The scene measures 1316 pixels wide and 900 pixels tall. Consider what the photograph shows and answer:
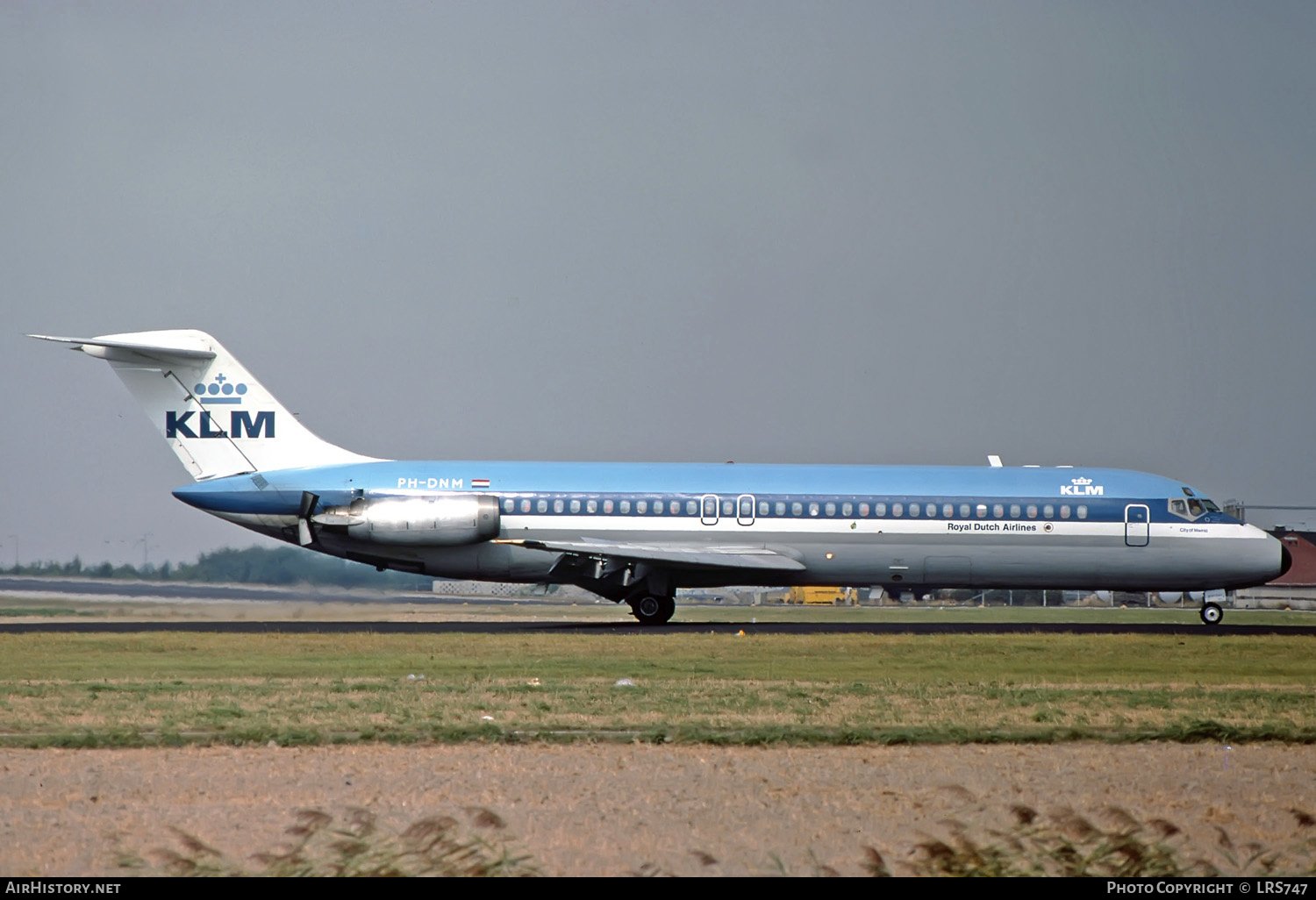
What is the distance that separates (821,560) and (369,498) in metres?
11.2

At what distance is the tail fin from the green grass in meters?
6.90

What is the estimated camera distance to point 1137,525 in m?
35.3

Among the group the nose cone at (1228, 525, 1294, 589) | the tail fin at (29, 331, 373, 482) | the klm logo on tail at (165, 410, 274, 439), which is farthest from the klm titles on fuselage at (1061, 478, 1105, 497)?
the klm logo on tail at (165, 410, 274, 439)

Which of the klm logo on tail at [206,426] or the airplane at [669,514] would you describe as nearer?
the airplane at [669,514]

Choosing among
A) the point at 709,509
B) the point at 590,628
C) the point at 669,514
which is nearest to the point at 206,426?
the point at 590,628

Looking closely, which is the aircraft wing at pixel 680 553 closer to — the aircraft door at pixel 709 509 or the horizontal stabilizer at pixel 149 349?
the aircraft door at pixel 709 509

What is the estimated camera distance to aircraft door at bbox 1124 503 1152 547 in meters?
35.2

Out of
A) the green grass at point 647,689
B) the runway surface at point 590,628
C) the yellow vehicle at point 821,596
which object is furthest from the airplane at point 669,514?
the yellow vehicle at point 821,596

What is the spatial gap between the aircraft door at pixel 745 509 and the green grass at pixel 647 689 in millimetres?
5380

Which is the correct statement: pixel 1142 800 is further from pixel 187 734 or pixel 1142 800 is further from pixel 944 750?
pixel 187 734

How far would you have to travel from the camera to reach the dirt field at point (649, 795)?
9.44 m

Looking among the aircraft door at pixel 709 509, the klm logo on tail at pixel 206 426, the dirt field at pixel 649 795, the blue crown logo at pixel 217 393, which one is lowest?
the dirt field at pixel 649 795

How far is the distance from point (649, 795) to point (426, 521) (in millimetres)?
23078

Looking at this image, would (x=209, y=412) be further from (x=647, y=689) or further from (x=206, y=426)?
(x=647, y=689)
